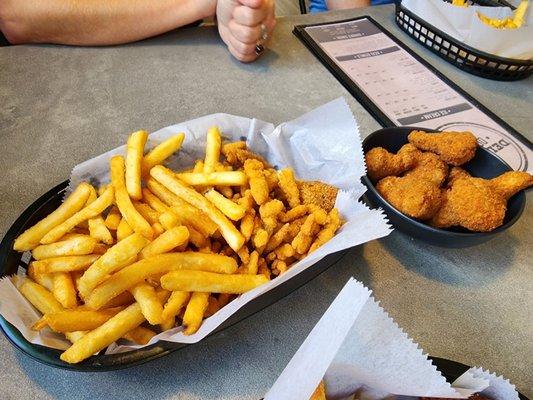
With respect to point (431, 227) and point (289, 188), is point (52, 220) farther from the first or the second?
point (431, 227)

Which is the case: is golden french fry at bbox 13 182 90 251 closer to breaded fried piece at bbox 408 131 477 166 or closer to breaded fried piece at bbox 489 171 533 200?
breaded fried piece at bbox 408 131 477 166

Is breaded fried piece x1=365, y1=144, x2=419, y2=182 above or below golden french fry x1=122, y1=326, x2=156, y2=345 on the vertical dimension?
above

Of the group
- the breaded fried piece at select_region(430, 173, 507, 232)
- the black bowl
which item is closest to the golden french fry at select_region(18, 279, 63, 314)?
the black bowl

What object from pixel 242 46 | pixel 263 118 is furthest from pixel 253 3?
pixel 263 118

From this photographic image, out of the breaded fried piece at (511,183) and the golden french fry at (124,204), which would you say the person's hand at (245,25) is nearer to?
the golden french fry at (124,204)

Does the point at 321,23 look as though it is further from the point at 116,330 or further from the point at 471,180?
the point at 116,330
